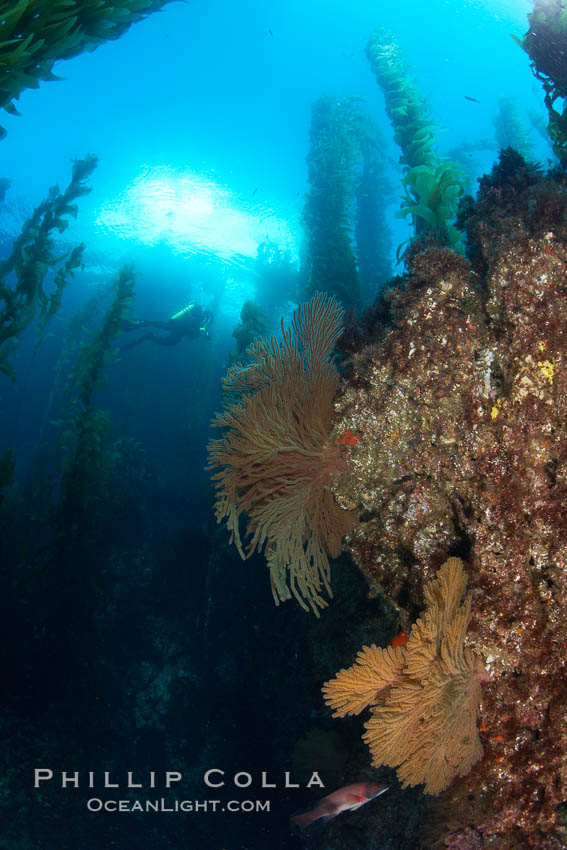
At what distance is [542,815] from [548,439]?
78.6 inches

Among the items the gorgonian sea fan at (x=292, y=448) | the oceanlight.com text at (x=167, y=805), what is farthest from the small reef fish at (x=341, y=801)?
the oceanlight.com text at (x=167, y=805)

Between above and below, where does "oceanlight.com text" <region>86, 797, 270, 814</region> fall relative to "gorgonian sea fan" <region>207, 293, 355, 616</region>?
below

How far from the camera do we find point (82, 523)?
6.99 m

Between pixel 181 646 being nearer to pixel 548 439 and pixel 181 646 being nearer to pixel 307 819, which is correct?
pixel 307 819

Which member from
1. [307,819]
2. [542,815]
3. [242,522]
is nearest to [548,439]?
[542,815]

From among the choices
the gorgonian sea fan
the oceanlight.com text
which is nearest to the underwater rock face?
the gorgonian sea fan

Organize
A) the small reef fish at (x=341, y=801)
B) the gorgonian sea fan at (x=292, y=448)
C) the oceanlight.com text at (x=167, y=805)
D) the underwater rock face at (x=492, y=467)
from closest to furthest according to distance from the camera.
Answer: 1. the underwater rock face at (x=492, y=467)
2. the small reef fish at (x=341, y=801)
3. the gorgonian sea fan at (x=292, y=448)
4. the oceanlight.com text at (x=167, y=805)

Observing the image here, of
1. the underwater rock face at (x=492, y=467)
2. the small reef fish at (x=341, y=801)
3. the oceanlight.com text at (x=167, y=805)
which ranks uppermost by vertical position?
the underwater rock face at (x=492, y=467)

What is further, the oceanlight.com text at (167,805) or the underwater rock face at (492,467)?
the oceanlight.com text at (167,805)

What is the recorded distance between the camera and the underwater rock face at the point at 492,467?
218 cm

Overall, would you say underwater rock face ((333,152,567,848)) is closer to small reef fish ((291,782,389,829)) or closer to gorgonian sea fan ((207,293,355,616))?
gorgonian sea fan ((207,293,355,616))

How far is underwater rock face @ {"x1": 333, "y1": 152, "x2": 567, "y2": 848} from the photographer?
218cm

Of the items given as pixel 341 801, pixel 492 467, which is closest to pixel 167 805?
pixel 341 801

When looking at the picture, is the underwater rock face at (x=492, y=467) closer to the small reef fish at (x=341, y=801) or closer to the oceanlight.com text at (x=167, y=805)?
the small reef fish at (x=341, y=801)
